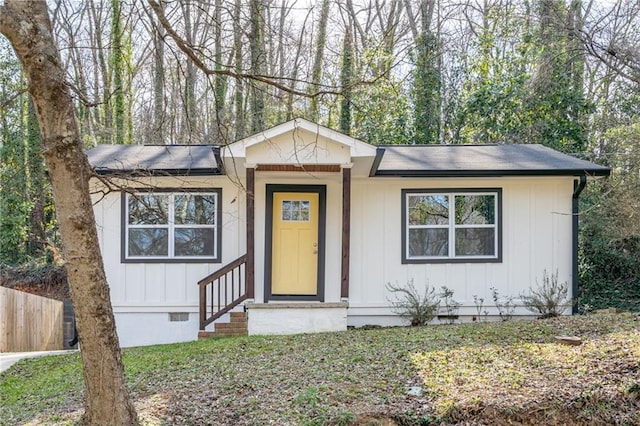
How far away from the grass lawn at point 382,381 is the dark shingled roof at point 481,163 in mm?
2607

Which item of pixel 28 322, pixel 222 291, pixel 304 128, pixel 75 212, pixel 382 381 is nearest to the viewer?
pixel 75 212

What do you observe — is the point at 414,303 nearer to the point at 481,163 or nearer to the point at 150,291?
A: the point at 481,163

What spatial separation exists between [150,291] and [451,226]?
5.25 metres

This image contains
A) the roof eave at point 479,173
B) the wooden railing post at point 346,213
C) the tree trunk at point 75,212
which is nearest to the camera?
the tree trunk at point 75,212

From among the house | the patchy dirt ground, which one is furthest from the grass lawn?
the patchy dirt ground

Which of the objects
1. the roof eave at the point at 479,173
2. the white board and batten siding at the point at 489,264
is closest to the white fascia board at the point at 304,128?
the roof eave at the point at 479,173

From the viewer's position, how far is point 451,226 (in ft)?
29.1

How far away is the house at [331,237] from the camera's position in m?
8.70

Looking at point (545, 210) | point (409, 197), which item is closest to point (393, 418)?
point (409, 197)

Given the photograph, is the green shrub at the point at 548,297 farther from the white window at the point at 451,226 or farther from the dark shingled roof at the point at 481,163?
the dark shingled roof at the point at 481,163

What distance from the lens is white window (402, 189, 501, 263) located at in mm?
8844

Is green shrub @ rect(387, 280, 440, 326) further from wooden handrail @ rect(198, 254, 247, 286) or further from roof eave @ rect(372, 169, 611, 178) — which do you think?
wooden handrail @ rect(198, 254, 247, 286)

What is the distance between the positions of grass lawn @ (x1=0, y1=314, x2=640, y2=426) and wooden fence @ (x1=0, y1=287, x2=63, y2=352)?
161 centimetres

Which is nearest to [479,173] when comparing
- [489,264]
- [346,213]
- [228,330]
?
[489,264]
